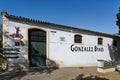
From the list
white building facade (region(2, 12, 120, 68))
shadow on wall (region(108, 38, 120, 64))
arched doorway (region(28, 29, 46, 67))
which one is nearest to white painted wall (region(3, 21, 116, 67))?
white building facade (region(2, 12, 120, 68))

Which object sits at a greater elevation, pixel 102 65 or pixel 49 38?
pixel 49 38

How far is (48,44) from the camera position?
1214 centimetres

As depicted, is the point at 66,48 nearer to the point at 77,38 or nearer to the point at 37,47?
the point at 77,38

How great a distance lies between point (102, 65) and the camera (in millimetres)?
10484

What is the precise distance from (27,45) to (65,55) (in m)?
4.14

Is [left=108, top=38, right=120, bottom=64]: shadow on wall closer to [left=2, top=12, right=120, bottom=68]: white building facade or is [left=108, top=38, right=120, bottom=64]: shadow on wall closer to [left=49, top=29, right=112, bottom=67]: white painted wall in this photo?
[left=2, top=12, right=120, bottom=68]: white building facade

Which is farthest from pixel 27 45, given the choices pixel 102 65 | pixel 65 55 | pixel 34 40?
pixel 102 65

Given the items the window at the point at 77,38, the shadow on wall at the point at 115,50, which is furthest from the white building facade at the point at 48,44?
the shadow on wall at the point at 115,50

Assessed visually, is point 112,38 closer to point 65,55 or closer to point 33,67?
point 65,55

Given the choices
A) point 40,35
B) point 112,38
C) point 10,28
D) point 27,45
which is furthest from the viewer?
point 112,38

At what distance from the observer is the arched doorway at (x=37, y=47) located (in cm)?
1137

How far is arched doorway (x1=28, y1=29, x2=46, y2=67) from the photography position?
11.4 meters

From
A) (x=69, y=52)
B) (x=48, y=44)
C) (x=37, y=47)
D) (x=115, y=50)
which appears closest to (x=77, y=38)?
(x=69, y=52)

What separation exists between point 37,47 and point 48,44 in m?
1.05
